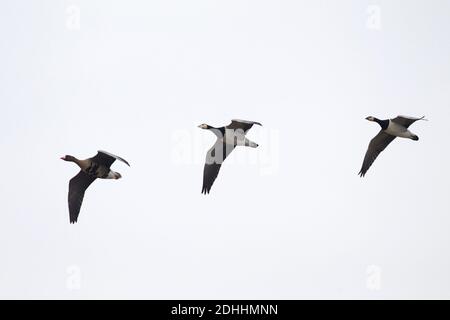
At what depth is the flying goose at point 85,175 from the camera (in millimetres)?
22069

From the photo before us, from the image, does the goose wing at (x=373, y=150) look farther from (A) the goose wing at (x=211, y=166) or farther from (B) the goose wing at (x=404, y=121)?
(A) the goose wing at (x=211, y=166)

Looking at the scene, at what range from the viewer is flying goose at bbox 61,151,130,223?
2207 cm

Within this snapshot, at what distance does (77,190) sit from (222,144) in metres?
4.68

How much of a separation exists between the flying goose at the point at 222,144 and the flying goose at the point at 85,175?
9.24ft

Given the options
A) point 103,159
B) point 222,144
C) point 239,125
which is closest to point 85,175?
point 103,159

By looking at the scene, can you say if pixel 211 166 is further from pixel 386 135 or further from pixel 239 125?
pixel 386 135

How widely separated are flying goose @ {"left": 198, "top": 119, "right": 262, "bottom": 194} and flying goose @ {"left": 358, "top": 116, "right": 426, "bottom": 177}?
179 inches

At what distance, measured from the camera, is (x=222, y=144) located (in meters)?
23.0
